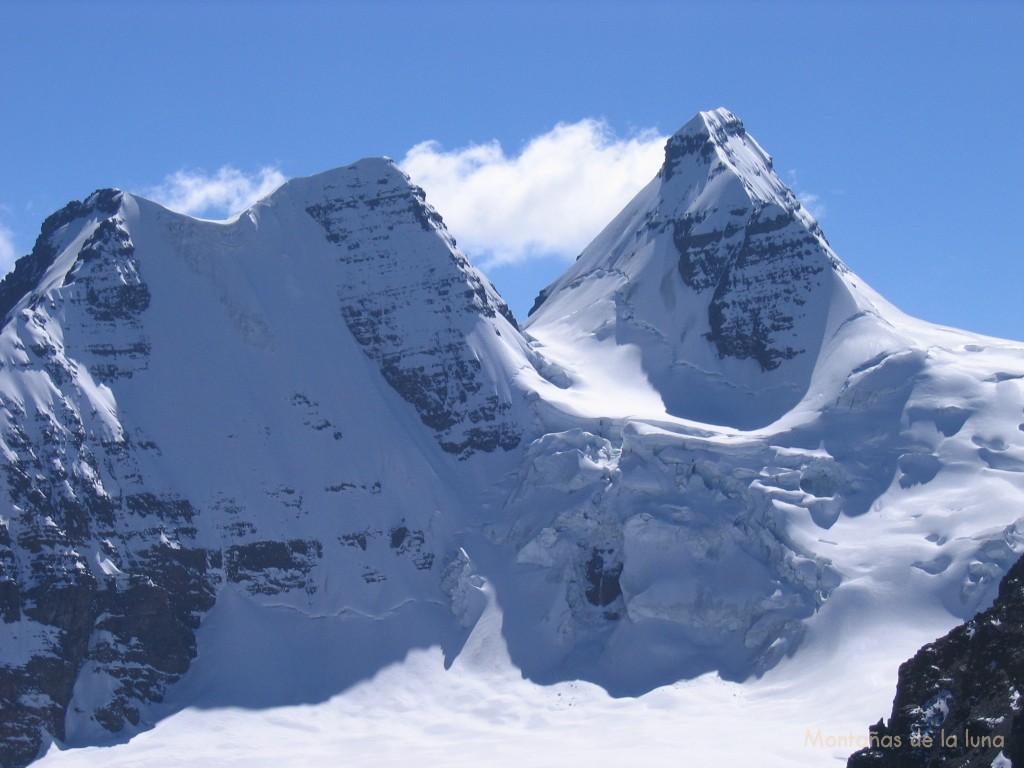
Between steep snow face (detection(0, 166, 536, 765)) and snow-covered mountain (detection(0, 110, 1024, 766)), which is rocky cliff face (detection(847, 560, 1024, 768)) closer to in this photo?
snow-covered mountain (detection(0, 110, 1024, 766))

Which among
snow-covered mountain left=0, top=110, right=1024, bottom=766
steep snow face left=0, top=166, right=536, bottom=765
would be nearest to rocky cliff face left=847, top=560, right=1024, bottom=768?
snow-covered mountain left=0, top=110, right=1024, bottom=766

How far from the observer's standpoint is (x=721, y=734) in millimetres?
149875

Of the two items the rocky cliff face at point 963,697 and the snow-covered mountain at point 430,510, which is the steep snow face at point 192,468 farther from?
the rocky cliff face at point 963,697

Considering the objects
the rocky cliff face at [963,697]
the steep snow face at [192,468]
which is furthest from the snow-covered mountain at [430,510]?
the rocky cliff face at [963,697]

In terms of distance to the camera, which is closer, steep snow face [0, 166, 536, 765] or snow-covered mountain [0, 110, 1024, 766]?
snow-covered mountain [0, 110, 1024, 766]

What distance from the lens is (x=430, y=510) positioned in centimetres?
18662

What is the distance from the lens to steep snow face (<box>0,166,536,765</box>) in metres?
169

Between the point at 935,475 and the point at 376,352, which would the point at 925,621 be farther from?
the point at 376,352

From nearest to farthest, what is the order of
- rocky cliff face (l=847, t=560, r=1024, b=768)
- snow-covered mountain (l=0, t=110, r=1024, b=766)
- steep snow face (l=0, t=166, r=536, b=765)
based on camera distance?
1. rocky cliff face (l=847, t=560, r=1024, b=768)
2. snow-covered mountain (l=0, t=110, r=1024, b=766)
3. steep snow face (l=0, t=166, r=536, b=765)

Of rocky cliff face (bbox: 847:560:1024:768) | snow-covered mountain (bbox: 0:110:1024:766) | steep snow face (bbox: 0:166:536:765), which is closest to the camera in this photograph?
rocky cliff face (bbox: 847:560:1024:768)

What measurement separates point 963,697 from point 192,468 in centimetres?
12397

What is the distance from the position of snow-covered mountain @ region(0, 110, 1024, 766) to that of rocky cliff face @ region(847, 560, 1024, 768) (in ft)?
257

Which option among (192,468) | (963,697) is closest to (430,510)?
(192,468)

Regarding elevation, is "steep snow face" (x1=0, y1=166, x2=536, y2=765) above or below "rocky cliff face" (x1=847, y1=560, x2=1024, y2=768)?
above
